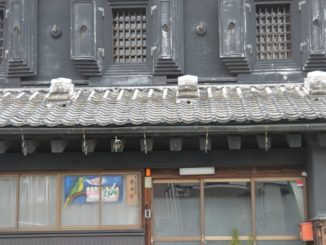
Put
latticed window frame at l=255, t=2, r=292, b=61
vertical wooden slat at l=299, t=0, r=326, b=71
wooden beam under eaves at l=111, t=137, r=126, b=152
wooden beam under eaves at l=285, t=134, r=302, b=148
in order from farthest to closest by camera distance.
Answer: latticed window frame at l=255, t=2, r=292, b=61 < vertical wooden slat at l=299, t=0, r=326, b=71 < wooden beam under eaves at l=285, t=134, r=302, b=148 < wooden beam under eaves at l=111, t=137, r=126, b=152

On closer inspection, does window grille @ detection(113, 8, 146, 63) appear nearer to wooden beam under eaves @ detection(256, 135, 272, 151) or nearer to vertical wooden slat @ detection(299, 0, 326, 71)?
vertical wooden slat @ detection(299, 0, 326, 71)

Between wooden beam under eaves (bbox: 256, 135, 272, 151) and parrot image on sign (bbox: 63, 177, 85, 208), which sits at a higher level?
wooden beam under eaves (bbox: 256, 135, 272, 151)

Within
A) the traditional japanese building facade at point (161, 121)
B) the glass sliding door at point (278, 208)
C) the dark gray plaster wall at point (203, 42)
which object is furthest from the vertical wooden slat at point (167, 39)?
the glass sliding door at point (278, 208)

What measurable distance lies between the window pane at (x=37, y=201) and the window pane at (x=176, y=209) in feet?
6.70

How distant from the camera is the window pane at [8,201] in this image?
12.3 metres

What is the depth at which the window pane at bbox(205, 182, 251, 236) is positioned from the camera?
12234 mm

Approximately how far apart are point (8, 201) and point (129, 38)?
15.3ft

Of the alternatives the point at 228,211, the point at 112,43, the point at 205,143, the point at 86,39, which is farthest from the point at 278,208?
the point at 86,39

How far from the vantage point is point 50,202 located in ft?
40.6

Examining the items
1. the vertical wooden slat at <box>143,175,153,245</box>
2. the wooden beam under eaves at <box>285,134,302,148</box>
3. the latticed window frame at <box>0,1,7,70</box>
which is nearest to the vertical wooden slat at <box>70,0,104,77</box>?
the latticed window frame at <box>0,1,7,70</box>

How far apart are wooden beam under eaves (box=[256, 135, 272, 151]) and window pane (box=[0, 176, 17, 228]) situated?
490 cm

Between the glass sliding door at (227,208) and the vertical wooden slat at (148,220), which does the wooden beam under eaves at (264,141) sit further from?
the vertical wooden slat at (148,220)

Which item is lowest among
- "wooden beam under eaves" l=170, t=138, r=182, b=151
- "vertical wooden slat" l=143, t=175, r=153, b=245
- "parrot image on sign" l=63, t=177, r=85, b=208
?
"vertical wooden slat" l=143, t=175, r=153, b=245

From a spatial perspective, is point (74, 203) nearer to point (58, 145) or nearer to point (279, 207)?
point (58, 145)
